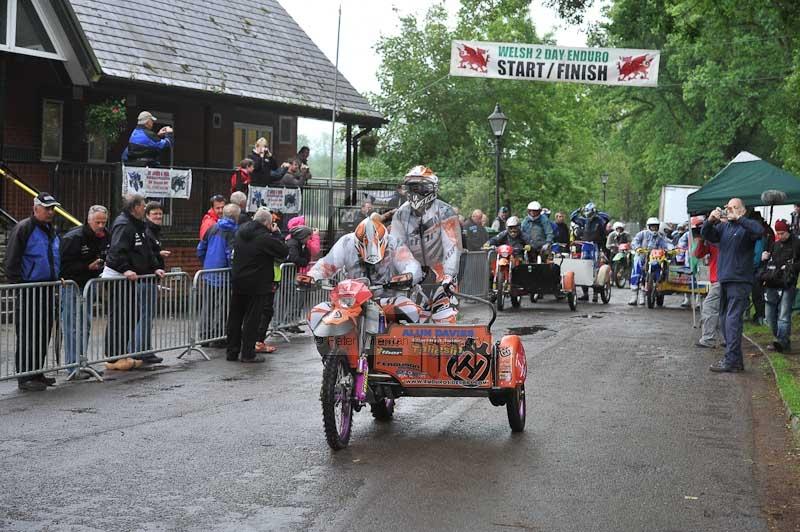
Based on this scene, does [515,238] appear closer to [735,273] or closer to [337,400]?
[735,273]

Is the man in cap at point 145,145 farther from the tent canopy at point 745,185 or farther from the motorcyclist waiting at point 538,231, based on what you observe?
the tent canopy at point 745,185

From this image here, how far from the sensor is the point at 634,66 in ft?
77.5

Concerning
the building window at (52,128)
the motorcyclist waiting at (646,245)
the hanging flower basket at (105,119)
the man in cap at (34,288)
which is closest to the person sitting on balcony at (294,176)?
the hanging flower basket at (105,119)

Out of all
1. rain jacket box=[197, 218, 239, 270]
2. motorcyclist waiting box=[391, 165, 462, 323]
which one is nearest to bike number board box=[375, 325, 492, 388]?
motorcyclist waiting box=[391, 165, 462, 323]

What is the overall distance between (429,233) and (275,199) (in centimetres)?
1369

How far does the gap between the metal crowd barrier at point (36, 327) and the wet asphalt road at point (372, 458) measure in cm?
34

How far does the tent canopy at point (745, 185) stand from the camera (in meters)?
19.2

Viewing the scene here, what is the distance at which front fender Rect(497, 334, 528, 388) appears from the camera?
9.10 metres

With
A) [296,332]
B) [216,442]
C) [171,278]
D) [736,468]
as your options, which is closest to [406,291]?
[216,442]

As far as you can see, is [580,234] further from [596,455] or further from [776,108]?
[776,108]

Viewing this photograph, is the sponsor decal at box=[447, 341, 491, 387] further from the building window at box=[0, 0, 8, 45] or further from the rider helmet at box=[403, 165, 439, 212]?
the building window at box=[0, 0, 8, 45]

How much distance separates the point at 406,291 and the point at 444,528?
11.1 feet

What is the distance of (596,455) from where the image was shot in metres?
8.59

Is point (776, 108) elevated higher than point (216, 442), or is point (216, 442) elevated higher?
point (776, 108)
